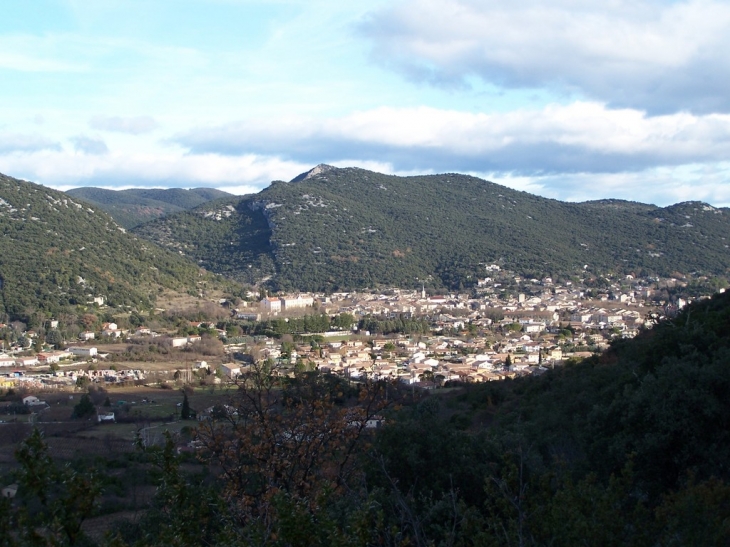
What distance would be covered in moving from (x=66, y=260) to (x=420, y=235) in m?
40.0

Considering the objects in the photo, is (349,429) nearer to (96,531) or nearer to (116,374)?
(96,531)

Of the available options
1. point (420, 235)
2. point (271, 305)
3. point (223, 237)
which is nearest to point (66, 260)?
point (271, 305)

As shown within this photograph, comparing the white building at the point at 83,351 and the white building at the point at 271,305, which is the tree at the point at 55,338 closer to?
the white building at the point at 83,351

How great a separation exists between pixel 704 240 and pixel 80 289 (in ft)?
190

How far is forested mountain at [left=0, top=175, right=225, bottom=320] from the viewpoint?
1649 inches

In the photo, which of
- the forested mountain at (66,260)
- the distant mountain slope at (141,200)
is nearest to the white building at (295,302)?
the forested mountain at (66,260)

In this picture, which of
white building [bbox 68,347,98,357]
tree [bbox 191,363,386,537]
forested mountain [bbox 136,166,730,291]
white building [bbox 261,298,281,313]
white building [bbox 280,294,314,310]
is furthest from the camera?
forested mountain [bbox 136,166,730,291]

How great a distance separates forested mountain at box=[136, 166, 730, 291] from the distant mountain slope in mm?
15924

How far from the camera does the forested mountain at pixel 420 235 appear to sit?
70000 mm

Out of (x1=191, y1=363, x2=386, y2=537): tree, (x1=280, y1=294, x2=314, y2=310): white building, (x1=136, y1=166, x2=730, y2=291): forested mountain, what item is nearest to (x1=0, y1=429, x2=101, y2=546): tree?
(x1=191, y1=363, x2=386, y2=537): tree

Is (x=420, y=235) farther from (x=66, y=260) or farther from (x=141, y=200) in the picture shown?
(x=141, y=200)

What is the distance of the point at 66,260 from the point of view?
46.8 metres

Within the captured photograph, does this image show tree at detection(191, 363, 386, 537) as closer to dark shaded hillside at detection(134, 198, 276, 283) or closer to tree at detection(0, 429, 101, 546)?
tree at detection(0, 429, 101, 546)

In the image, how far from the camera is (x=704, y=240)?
236ft
